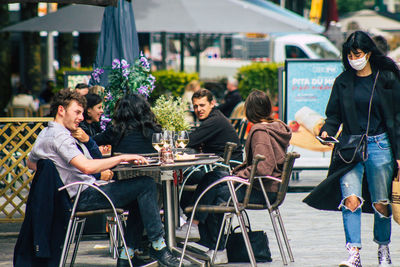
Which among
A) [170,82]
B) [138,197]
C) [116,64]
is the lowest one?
[170,82]

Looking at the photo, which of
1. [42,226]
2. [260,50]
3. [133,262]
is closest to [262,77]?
[260,50]

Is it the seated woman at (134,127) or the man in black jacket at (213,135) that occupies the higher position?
the seated woman at (134,127)

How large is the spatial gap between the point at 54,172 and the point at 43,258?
0.59 meters

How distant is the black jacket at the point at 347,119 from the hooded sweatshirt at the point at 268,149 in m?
0.35

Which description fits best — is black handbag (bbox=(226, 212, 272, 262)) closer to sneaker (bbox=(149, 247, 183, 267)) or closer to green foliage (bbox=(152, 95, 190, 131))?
sneaker (bbox=(149, 247, 183, 267))

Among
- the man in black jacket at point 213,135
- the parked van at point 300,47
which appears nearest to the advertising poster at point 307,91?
the man in black jacket at point 213,135

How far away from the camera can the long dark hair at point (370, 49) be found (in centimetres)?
614

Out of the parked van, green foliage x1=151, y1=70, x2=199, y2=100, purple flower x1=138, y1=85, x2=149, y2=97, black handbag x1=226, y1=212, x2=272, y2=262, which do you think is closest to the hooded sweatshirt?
black handbag x1=226, y1=212, x2=272, y2=262

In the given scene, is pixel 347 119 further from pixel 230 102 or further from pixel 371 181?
pixel 230 102

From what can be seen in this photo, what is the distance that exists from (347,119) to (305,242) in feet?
5.78

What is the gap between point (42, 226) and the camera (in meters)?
5.41

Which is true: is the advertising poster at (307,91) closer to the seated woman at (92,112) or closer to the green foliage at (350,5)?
the seated woman at (92,112)

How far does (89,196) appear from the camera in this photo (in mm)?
5871

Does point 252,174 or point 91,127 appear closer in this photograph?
point 252,174
